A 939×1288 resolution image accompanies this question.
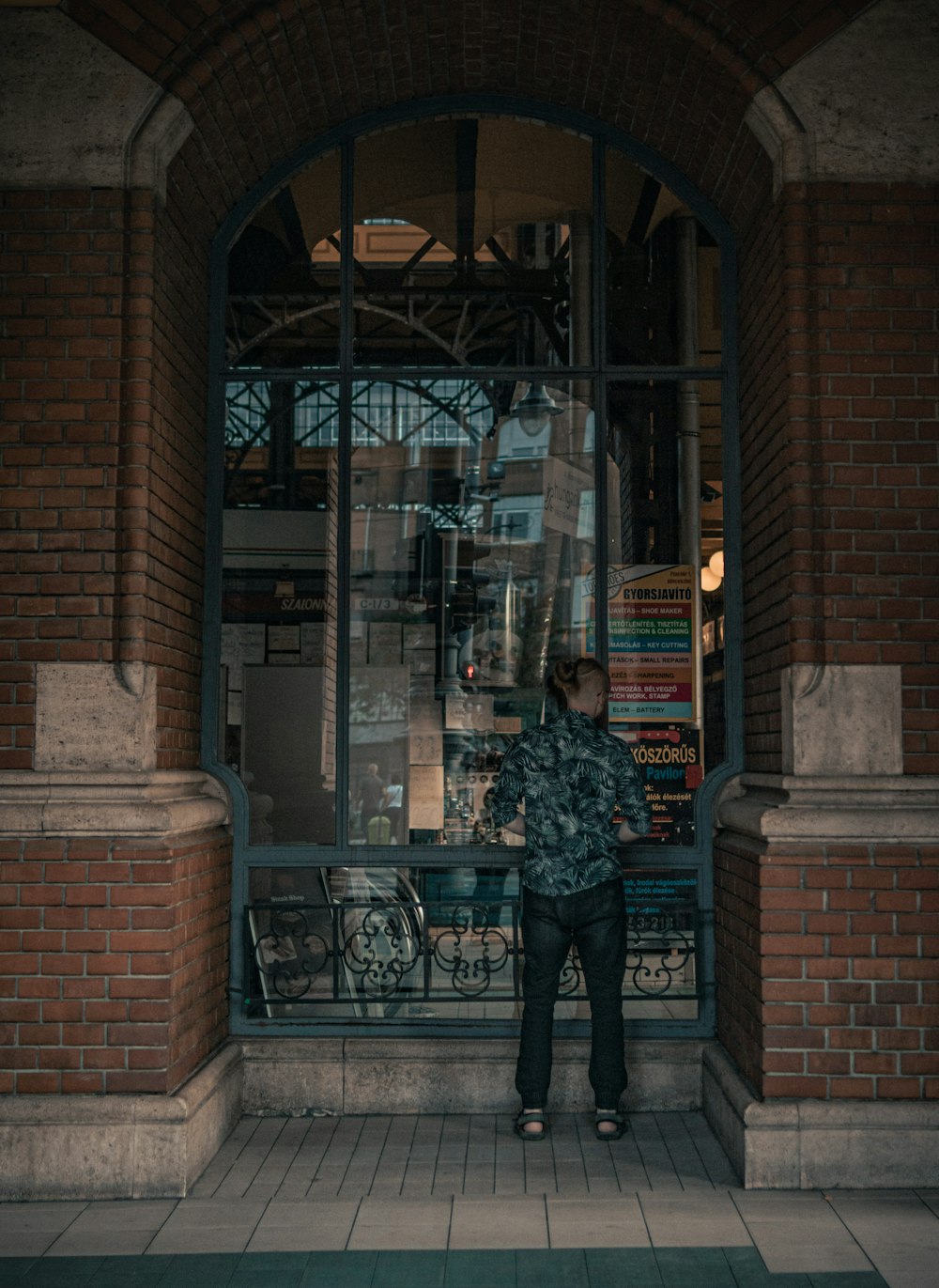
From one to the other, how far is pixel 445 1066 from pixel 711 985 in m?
1.21

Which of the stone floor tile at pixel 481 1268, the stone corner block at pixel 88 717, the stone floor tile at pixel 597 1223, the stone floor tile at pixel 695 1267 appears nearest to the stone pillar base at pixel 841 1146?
the stone floor tile at pixel 597 1223

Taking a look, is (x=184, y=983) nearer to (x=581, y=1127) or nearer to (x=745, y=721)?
(x=581, y=1127)

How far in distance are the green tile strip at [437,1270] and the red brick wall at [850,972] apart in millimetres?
830

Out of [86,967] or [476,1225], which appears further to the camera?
[86,967]

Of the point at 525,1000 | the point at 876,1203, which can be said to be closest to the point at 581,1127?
the point at 525,1000

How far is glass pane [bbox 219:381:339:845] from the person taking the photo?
19.5 ft

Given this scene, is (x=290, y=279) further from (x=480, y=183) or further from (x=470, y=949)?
(x=470, y=949)

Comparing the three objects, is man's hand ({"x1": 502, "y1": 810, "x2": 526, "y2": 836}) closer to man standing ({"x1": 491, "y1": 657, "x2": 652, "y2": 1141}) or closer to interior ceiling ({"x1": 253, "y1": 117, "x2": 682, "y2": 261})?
man standing ({"x1": 491, "y1": 657, "x2": 652, "y2": 1141})

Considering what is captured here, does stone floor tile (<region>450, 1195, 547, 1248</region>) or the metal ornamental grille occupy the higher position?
the metal ornamental grille

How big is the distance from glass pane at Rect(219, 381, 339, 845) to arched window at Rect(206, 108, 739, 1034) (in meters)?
0.01

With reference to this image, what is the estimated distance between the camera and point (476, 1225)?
430cm

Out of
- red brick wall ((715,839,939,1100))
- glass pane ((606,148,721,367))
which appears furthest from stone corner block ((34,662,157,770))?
glass pane ((606,148,721,367))

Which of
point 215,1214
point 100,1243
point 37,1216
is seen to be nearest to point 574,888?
point 215,1214

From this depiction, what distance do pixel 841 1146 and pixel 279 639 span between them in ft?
10.3
